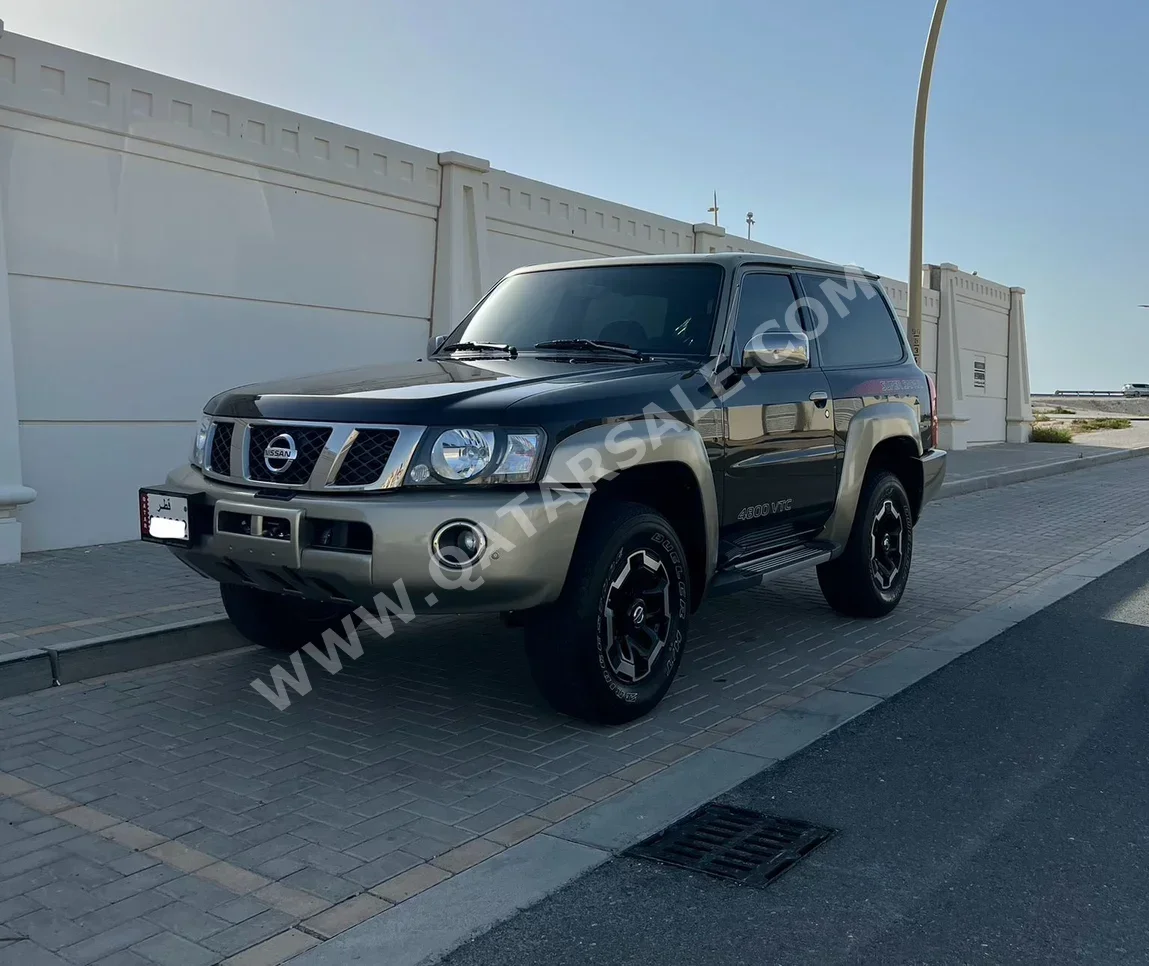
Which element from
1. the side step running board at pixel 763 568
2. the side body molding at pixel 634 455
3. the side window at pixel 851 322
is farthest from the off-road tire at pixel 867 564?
the side body molding at pixel 634 455

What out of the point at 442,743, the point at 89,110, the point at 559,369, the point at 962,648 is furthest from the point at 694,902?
the point at 89,110

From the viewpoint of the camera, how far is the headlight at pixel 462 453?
165 inches

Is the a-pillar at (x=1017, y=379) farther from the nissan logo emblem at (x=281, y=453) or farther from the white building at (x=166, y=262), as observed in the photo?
the nissan logo emblem at (x=281, y=453)

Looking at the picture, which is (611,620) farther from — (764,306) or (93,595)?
(93,595)

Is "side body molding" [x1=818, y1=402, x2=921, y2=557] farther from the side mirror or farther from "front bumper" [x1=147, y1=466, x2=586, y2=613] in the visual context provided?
"front bumper" [x1=147, y1=466, x2=586, y2=613]

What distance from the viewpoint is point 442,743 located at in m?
4.59

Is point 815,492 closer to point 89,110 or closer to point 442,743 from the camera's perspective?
point 442,743

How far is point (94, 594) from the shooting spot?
662cm

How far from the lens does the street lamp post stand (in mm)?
13641

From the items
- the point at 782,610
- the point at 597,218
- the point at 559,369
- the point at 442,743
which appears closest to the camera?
the point at 442,743

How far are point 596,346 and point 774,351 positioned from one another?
2.64 ft

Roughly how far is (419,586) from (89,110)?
5656 mm

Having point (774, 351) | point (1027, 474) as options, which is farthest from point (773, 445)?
point (1027, 474)

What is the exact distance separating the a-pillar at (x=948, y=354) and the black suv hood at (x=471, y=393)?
59.6ft
